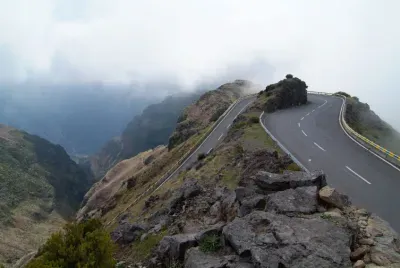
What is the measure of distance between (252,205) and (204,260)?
3.11m

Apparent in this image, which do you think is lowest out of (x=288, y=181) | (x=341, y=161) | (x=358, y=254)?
(x=341, y=161)

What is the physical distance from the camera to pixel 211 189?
69.8ft

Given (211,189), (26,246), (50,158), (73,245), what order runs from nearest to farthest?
1. (73,245)
2. (211,189)
3. (26,246)
4. (50,158)

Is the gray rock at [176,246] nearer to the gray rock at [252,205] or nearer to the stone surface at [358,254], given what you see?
the gray rock at [252,205]

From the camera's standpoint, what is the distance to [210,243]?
39.6ft

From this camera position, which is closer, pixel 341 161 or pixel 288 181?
pixel 288 181

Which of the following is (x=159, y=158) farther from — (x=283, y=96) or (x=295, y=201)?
(x=295, y=201)

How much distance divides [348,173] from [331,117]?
1042 inches

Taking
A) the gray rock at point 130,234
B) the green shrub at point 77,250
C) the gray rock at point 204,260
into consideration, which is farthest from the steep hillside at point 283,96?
the gray rock at point 204,260

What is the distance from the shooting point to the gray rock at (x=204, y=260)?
10.6 m

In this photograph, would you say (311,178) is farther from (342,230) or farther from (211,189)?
(211,189)

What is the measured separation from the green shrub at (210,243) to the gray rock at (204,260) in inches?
10.6

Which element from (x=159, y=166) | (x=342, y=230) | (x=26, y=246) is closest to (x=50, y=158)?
(x=26, y=246)

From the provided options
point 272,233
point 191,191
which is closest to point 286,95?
point 191,191
